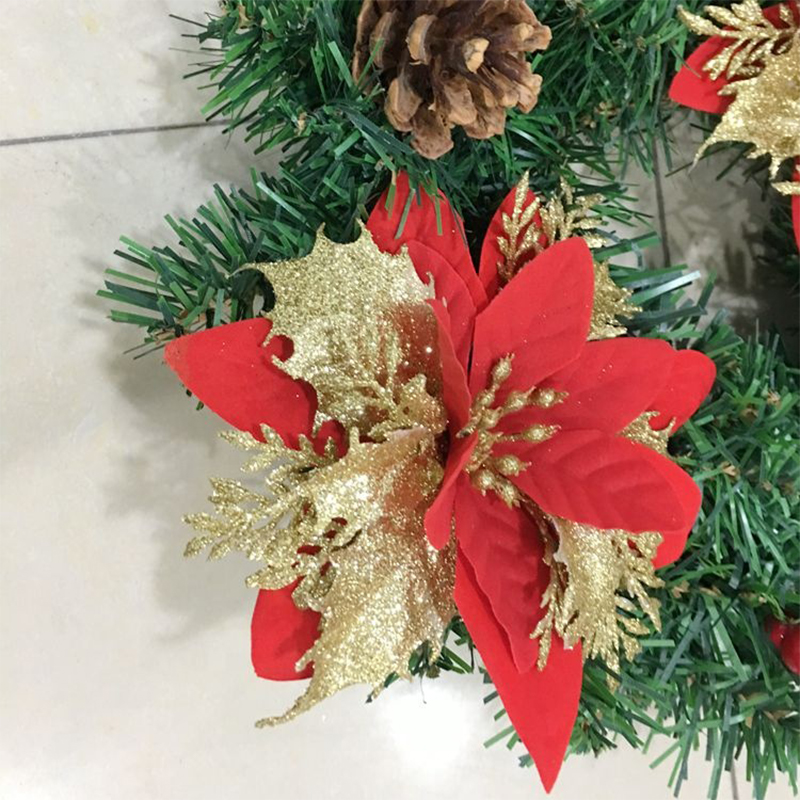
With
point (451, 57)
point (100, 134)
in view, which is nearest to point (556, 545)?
point (451, 57)

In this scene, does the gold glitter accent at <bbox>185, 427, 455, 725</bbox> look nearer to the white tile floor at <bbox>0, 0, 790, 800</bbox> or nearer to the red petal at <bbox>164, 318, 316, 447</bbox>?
the red petal at <bbox>164, 318, 316, 447</bbox>

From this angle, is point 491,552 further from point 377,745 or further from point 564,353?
point 377,745

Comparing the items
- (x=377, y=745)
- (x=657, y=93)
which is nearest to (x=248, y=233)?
(x=657, y=93)

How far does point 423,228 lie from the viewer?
40 centimetres

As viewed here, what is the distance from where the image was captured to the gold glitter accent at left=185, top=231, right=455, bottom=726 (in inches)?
13.8

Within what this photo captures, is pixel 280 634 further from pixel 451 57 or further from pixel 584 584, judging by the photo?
pixel 451 57

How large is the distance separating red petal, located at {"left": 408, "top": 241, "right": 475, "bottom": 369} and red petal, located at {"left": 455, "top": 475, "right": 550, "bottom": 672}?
7 cm

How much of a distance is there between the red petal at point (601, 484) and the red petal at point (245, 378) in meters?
0.12

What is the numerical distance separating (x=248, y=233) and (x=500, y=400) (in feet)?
0.58

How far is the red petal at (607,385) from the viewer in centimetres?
37

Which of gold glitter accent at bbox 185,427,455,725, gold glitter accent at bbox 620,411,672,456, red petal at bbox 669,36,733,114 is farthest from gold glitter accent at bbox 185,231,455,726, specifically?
red petal at bbox 669,36,733,114

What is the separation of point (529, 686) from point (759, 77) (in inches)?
14.1

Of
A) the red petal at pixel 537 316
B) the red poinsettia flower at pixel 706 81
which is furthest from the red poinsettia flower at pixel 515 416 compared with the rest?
the red poinsettia flower at pixel 706 81

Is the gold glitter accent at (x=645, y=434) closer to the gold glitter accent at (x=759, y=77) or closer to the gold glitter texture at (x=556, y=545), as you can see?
the gold glitter texture at (x=556, y=545)
